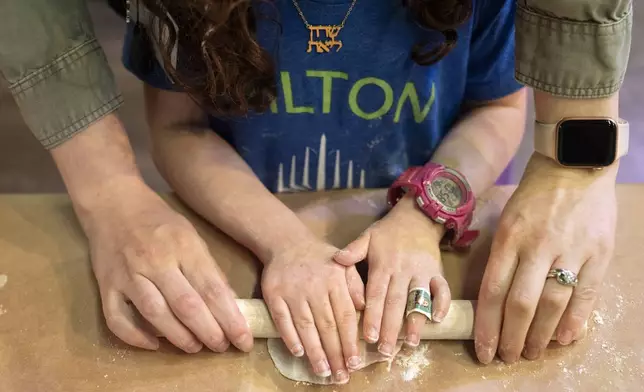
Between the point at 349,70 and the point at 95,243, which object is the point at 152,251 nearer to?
the point at 95,243

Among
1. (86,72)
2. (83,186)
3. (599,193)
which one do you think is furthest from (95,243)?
(599,193)

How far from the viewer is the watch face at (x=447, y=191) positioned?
0.77 meters

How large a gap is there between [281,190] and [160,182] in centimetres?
90

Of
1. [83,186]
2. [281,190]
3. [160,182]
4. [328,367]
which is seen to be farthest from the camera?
[160,182]

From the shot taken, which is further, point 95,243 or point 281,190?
point 281,190

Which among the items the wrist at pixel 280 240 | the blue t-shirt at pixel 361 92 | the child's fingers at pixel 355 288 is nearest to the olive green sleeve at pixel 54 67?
the blue t-shirt at pixel 361 92

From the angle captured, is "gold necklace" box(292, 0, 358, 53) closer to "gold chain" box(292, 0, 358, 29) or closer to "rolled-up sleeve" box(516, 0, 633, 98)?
"gold chain" box(292, 0, 358, 29)

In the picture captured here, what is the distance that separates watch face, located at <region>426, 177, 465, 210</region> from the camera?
77 centimetres

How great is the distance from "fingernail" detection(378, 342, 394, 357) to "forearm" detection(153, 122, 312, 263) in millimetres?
150

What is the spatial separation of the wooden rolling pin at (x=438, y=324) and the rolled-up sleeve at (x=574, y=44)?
240mm

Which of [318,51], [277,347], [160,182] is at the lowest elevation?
[160,182]

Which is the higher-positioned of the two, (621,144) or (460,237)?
(621,144)

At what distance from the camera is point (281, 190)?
94cm

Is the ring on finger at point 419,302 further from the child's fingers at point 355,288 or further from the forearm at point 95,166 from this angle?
the forearm at point 95,166
